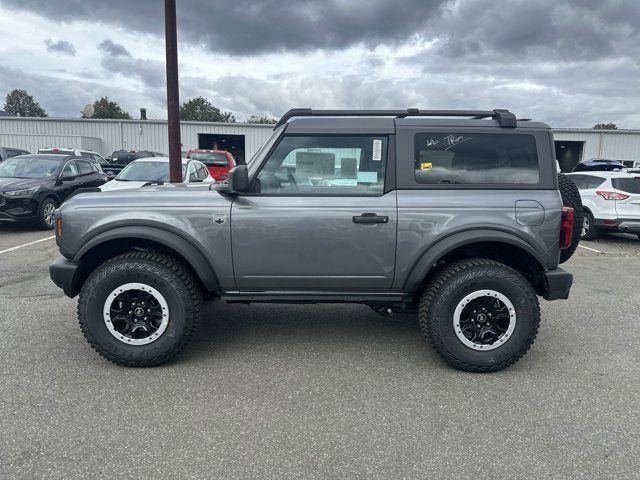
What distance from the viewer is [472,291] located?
3502mm

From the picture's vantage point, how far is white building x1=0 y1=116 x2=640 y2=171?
28562 millimetres

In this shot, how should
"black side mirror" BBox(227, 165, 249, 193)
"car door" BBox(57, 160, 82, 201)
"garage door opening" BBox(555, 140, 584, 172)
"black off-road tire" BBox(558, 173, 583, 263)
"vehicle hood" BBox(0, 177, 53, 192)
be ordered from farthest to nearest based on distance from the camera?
"garage door opening" BBox(555, 140, 584, 172)
"car door" BBox(57, 160, 82, 201)
"vehicle hood" BBox(0, 177, 53, 192)
"black off-road tire" BBox(558, 173, 583, 263)
"black side mirror" BBox(227, 165, 249, 193)

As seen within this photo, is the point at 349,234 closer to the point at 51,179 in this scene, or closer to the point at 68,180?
the point at 51,179

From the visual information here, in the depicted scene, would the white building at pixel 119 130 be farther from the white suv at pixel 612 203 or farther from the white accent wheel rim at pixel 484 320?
the white accent wheel rim at pixel 484 320

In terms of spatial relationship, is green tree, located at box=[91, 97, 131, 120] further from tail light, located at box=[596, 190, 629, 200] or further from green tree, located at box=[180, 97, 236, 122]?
tail light, located at box=[596, 190, 629, 200]

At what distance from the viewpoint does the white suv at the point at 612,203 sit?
31.0 feet

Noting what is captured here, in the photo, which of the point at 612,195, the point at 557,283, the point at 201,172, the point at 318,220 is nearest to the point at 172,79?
the point at 201,172

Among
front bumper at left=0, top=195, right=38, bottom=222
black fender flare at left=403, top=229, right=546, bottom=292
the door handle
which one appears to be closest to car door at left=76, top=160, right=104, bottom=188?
front bumper at left=0, top=195, right=38, bottom=222

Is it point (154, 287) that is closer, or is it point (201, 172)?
point (154, 287)

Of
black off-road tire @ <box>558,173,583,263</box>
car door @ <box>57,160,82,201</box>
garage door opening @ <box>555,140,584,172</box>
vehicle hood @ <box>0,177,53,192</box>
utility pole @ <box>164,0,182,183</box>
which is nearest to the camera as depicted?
black off-road tire @ <box>558,173,583,263</box>

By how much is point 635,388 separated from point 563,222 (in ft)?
4.32

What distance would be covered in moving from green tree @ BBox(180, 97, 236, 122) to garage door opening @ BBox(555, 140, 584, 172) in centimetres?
6530

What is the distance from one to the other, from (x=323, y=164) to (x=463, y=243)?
1.24m

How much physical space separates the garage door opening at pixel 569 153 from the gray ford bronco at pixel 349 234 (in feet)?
113
